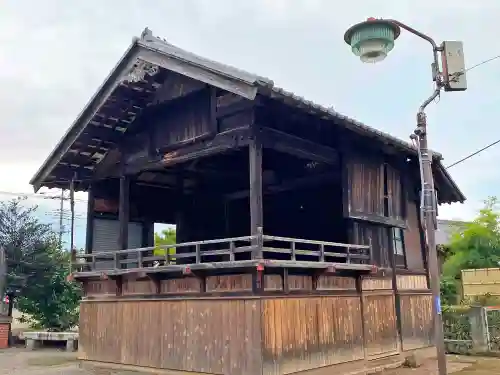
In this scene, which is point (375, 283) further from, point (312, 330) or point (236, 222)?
point (236, 222)

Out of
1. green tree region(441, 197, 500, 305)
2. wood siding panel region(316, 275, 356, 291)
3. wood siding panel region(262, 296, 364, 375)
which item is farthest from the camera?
green tree region(441, 197, 500, 305)

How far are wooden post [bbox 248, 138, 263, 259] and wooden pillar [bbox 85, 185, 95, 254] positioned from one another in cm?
641

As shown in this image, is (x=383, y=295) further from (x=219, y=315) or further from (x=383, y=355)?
(x=219, y=315)

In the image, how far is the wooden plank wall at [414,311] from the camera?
1471 centimetres

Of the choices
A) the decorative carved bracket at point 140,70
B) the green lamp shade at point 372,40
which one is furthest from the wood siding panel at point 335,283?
the decorative carved bracket at point 140,70

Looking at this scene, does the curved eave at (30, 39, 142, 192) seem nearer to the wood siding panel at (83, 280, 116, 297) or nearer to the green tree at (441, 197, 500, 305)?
the wood siding panel at (83, 280, 116, 297)

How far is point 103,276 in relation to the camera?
13234 millimetres

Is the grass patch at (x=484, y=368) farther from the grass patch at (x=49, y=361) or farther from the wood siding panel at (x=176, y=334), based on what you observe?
the grass patch at (x=49, y=361)

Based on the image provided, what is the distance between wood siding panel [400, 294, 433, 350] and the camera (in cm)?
1469

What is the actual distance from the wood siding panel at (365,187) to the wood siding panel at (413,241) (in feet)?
8.09

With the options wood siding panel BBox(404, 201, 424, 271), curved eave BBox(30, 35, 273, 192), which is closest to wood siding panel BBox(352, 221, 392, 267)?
wood siding panel BBox(404, 201, 424, 271)

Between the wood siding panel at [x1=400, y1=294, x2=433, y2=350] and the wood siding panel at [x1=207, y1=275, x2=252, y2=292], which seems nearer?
the wood siding panel at [x1=207, y1=275, x2=252, y2=292]

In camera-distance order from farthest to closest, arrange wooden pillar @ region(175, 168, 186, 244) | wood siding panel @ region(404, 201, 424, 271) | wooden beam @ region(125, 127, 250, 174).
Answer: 1. wooden pillar @ region(175, 168, 186, 244)
2. wood siding panel @ region(404, 201, 424, 271)
3. wooden beam @ region(125, 127, 250, 174)

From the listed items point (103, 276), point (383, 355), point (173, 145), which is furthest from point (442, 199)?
point (103, 276)
